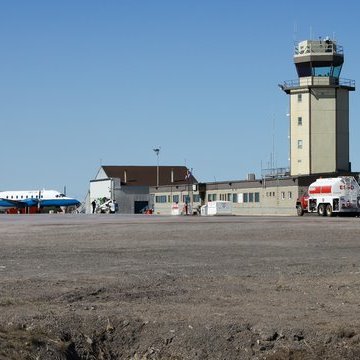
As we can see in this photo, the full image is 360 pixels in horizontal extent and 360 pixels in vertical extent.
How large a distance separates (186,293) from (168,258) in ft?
20.3

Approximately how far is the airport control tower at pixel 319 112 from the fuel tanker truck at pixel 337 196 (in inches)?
949

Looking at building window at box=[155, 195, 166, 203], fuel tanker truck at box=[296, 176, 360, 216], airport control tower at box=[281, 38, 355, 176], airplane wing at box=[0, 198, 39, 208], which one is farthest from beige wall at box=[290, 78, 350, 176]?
airplane wing at box=[0, 198, 39, 208]

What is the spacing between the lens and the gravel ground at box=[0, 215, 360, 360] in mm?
11039

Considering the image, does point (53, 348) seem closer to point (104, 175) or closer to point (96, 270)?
point (96, 270)

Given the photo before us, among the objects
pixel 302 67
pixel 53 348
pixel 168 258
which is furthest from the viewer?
pixel 302 67

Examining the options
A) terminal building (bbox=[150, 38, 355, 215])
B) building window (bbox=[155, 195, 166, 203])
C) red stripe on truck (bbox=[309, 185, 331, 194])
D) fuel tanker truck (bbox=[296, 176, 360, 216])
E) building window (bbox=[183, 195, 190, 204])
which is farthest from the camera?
building window (bbox=[155, 195, 166, 203])

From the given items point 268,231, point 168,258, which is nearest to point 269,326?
point 168,258

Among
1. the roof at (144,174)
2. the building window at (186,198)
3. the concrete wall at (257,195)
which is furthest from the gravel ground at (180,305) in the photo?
the roof at (144,174)

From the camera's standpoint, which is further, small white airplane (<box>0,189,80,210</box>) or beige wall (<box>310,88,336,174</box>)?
small white airplane (<box>0,189,80,210</box>)

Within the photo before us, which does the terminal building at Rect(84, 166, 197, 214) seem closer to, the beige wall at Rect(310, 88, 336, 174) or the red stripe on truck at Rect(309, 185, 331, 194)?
the beige wall at Rect(310, 88, 336, 174)

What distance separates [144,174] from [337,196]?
291 feet

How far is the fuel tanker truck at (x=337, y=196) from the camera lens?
5803cm

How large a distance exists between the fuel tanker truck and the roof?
2966 inches

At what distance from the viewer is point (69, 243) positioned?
26.0m
